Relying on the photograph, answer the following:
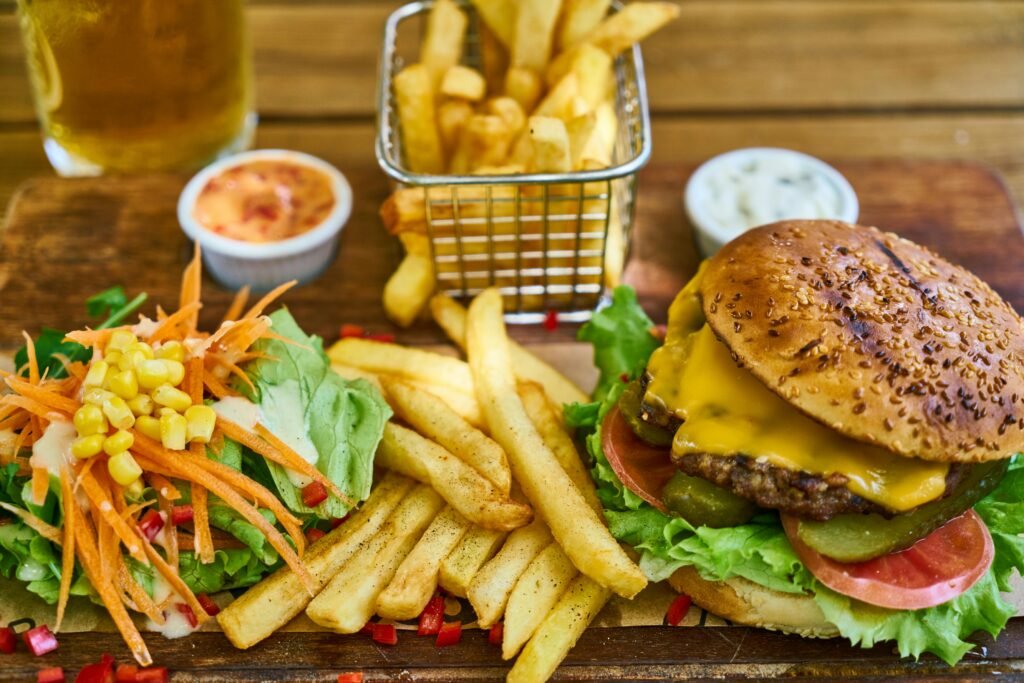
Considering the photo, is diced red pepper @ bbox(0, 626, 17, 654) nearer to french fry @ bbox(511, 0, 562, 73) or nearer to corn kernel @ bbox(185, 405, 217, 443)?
corn kernel @ bbox(185, 405, 217, 443)

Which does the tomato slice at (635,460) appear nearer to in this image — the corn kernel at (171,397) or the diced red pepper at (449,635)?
the diced red pepper at (449,635)

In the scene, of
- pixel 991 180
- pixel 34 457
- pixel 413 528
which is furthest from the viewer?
pixel 991 180

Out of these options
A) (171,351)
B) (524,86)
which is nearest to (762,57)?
(524,86)

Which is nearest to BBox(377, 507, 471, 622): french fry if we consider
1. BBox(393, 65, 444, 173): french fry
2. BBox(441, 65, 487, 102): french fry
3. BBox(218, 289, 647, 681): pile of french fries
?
BBox(218, 289, 647, 681): pile of french fries

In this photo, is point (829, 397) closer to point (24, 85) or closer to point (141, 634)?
point (141, 634)

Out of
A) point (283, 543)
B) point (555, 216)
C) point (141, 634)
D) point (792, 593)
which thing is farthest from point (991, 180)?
point (141, 634)
